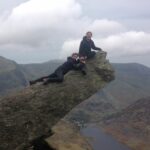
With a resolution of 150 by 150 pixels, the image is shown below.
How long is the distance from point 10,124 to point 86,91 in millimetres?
9769

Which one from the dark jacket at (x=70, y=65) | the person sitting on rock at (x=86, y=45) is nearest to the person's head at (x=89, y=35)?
the person sitting on rock at (x=86, y=45)

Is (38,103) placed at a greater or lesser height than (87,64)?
lesser

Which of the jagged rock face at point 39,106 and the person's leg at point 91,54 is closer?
the jagged rock face at point 39,106

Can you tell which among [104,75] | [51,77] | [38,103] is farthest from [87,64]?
[38,103]

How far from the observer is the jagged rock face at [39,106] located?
34.4 m

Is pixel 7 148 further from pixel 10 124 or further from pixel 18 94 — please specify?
pixel 18 94

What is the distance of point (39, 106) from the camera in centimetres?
3616

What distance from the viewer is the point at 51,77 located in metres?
38.8

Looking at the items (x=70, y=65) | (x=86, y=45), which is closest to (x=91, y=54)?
(x=86, y=45)

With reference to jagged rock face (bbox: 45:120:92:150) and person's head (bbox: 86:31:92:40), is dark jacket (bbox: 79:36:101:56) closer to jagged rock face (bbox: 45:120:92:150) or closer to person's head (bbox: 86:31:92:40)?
person's head (bbox: 86:31:92:40)

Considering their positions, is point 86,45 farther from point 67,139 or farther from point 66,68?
point 67,139

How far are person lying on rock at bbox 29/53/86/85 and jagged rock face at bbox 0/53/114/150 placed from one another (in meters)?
0.59

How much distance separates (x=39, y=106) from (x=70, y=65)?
6273 mm

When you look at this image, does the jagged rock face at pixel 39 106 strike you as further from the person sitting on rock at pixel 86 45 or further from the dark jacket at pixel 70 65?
the person sitting on rock at pixel 86 45
